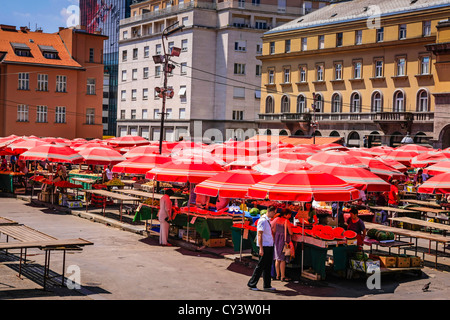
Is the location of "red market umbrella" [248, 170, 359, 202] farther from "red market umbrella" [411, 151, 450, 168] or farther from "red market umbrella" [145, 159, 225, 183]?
"red market umbrella" [411, 151, 450, 168]

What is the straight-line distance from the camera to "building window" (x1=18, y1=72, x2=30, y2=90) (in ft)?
214

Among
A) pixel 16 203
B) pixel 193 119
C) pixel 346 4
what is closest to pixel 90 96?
pixel 193 119

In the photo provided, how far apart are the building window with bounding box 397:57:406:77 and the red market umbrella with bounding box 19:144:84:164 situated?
40937mm

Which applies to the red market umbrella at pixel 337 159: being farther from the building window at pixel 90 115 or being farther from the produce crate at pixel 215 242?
the building window at pixel 90 115

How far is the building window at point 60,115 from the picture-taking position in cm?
6762

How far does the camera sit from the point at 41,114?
2635 inches

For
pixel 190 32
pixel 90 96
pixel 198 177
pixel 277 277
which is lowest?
pixel 277 277

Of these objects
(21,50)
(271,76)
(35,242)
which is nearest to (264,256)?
(35,242)

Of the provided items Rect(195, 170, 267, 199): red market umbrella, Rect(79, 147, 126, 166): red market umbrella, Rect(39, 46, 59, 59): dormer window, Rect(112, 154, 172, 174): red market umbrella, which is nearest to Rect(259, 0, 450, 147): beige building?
Rect(39, 46, 59, 59): dormer window

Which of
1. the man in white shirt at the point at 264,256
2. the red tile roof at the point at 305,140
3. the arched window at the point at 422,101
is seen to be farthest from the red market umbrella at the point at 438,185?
the red tile roof at the point at 305,140

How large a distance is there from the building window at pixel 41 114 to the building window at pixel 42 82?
207 cm
